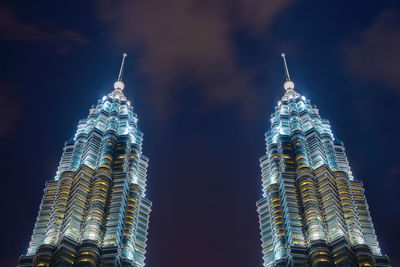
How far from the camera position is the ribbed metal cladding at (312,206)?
140 meters

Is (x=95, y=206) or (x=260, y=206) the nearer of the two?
(x=95, y=206)

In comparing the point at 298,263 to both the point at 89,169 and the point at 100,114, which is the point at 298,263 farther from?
the point at 100,114

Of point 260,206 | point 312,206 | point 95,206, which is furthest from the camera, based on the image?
point 260,206

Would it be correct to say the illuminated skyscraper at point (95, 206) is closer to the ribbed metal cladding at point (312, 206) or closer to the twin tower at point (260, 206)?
the twin tower at point (260, 206)

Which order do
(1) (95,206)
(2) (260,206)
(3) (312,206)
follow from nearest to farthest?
1. (3) (312,206)
2. (1) (95,206)
3. (2) (260,206)

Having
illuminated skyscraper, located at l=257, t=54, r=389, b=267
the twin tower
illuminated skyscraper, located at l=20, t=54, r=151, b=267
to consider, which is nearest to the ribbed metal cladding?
illuminated skyscraper, located at l=257, t=54, r=389, b=267

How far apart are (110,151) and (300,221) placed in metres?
62.8

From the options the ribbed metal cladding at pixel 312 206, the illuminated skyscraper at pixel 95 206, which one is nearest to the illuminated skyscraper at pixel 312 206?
the ribbed metal cladding at pixel 312 206

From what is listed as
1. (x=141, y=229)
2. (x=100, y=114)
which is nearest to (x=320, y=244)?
(x=141, y=229)

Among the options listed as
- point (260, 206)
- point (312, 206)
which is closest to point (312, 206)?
point (312, 206)

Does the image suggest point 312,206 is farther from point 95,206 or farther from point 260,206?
point 95,206

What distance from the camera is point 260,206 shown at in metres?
170

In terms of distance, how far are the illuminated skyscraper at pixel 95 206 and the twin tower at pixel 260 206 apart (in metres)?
0.27

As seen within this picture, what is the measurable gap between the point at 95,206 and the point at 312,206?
58130 millimetres
